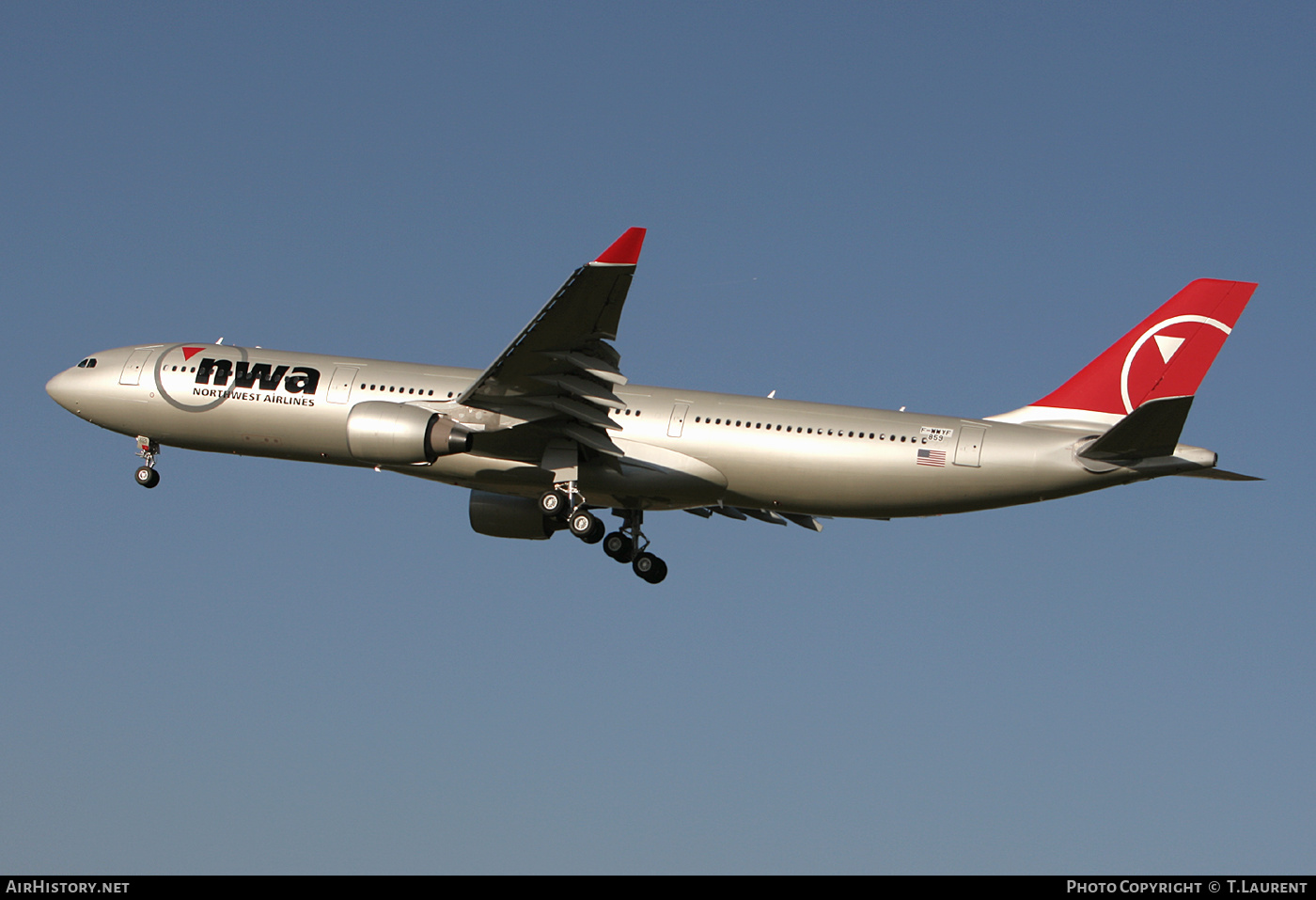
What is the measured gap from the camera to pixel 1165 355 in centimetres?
3672

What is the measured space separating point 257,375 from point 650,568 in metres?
12.4

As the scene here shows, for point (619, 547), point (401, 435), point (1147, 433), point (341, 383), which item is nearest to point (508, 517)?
point (619, 547)

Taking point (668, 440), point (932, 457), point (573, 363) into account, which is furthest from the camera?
point (668, 440)

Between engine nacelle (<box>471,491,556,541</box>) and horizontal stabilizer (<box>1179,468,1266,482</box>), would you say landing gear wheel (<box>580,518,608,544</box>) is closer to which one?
engine nacelle (<box>471,491,556,541</box>)

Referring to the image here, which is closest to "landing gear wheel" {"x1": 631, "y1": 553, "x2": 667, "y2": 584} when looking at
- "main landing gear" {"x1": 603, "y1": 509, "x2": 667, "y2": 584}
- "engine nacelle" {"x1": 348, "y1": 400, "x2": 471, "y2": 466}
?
"main landing gear" {"x1": 603, "y1": 509, "x2": 667, "y2": 584}

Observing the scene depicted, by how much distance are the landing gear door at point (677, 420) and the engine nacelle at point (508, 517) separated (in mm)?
5753

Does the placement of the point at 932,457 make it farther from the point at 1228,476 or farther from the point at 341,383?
the point at 341,383

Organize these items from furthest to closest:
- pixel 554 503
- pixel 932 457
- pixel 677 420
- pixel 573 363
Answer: pixel 677 420
pixel 554 503
pixel 932 457
pixel 573 363

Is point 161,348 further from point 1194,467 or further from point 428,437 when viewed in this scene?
point 1194,467

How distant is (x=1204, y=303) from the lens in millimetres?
36500

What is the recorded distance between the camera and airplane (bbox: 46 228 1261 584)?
112 ft

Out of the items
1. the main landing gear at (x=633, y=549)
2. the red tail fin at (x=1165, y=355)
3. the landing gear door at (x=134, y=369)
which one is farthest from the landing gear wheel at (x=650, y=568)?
the landing gear door at (x=134, y=369)

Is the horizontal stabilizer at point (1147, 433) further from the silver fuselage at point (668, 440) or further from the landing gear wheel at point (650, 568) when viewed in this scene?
A: the landing gear wheel at point (650, 568)

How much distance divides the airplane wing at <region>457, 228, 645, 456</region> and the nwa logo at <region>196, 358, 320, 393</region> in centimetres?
538
